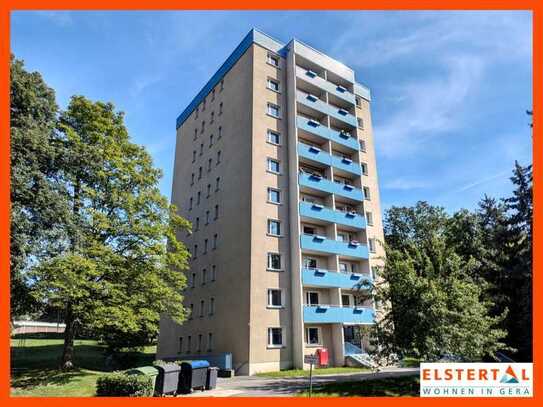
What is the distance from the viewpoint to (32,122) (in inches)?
851

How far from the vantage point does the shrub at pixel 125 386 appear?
1416 cm

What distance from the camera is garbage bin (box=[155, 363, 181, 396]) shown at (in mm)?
15070

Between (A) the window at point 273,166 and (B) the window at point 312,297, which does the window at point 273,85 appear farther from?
(B) the window at point 312,297

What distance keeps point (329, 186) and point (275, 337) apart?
1448cm

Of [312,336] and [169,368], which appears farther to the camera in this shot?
[312,336]

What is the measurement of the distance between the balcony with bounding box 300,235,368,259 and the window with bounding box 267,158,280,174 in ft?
21.3

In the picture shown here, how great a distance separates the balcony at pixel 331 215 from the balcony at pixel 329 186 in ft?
6.24

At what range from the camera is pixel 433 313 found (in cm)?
1526

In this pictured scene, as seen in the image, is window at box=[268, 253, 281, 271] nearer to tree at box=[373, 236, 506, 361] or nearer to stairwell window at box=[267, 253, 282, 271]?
stairwell window at box=[267, 253, 282, 271]

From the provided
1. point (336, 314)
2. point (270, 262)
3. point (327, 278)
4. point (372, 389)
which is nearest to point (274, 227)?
point (270, 262)

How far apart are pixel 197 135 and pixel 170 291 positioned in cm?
2259

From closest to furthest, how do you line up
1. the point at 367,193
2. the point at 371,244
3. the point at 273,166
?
the point at 273,166
the point at 371,244
the point at 367,193

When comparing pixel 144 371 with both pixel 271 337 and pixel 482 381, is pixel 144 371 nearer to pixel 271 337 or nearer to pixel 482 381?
pixel 482 381

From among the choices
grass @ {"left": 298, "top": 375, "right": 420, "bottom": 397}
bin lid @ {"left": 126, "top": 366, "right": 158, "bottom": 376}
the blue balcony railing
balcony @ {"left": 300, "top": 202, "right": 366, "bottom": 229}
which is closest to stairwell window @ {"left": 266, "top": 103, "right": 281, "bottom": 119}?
the blue balcony railing
